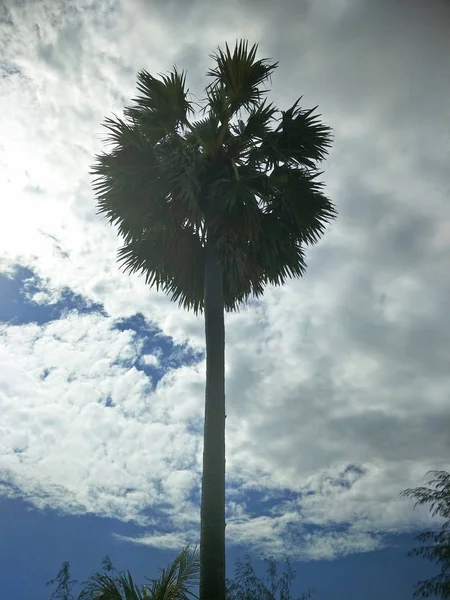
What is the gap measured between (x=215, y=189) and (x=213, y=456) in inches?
203

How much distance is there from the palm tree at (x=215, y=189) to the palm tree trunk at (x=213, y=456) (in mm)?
65

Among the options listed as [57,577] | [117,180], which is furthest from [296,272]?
[57,577]

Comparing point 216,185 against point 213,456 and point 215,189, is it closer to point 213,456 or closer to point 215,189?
point 215,189

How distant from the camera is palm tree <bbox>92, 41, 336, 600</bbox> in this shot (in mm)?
10398

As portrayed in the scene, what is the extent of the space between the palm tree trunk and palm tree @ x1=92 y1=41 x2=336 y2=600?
7 cm

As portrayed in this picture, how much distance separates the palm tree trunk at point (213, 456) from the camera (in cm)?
739

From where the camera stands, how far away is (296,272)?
11.9 m

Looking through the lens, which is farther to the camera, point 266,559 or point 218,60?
point 266,559

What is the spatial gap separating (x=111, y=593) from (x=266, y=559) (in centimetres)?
2291

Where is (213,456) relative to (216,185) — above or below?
below

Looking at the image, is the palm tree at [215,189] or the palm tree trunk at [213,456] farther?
the palm tree at [215,189]

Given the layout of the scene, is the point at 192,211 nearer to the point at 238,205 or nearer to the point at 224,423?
the point at 238,205

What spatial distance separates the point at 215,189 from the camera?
10398 mm

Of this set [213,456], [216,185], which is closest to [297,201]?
[216,185]
